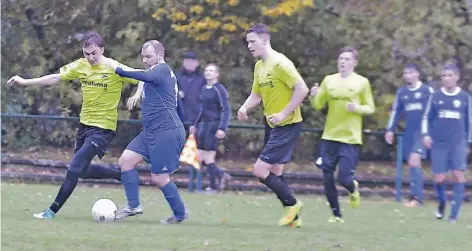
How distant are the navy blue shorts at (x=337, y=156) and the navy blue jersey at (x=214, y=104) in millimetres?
4524

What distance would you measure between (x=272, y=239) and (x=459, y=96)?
4.48 m

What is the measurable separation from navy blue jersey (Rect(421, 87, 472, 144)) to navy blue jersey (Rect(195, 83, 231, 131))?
3.91m

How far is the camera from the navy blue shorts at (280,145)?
962 centimetres

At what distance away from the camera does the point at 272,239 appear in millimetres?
8586

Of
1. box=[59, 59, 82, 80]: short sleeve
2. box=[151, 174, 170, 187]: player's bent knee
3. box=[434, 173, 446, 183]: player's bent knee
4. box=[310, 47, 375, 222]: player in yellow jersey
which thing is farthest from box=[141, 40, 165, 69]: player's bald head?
box=[434, 173, 446, 183]: player's bent knee

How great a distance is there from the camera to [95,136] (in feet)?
32.1

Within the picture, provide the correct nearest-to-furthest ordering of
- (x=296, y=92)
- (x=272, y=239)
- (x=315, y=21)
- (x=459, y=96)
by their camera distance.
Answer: (x=272, y=239) → (x=296, y=92) → (x=459, y=96) → (x=315, y=21)

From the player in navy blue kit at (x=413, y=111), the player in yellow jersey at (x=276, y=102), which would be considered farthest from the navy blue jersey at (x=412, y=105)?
the player in yellow jersey at (x=276, y=102)

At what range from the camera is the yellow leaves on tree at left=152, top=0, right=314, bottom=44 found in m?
17.7

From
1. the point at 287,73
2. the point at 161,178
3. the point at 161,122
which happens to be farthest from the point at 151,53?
the point at 287,73

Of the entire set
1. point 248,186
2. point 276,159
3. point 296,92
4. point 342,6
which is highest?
point 342,6

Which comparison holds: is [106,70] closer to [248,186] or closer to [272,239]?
[272,239]

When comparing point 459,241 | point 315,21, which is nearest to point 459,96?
point 459,241

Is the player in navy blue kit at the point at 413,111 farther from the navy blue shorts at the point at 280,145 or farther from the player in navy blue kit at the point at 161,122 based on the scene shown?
the player in navy blue kit at the point at 161,122
